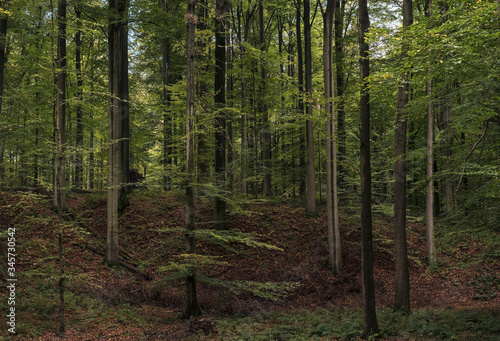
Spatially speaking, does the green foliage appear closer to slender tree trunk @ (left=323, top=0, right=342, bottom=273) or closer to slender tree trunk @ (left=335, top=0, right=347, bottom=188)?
slender tree trunk @ (left=323, top=0, right=342, bottom=273)

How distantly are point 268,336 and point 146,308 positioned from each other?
160 inches

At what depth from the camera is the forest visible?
751 centimetres

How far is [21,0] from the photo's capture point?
10.9 meters

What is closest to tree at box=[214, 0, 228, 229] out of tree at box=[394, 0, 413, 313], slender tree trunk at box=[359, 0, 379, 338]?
slender tree trunk at box=[359, 0, 379, 338]

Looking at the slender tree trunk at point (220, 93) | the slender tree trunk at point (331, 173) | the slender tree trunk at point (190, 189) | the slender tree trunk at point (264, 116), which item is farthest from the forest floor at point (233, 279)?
the slender tree trunk at point (264, 116)

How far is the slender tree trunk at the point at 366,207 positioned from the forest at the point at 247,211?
0.04 m

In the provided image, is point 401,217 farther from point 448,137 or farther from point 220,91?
point 220,91

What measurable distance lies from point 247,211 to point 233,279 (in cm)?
389

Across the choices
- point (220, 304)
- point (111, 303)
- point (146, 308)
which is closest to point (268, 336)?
point (220, 304)

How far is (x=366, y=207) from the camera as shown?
7949 millimetres

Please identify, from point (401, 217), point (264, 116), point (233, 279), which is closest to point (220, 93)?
point (264, 116)

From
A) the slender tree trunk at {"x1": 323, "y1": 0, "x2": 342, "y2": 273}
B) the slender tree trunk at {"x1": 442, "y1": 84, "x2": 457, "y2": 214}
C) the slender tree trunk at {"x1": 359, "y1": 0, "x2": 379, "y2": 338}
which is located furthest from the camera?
the slender tree trunk at {"x1": 323, "y1": 0, "x2": 342, "y2": 273}

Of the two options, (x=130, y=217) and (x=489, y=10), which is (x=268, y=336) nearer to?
(x=489, y=10)

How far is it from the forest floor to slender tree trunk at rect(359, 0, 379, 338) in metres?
Answer: 0.53
